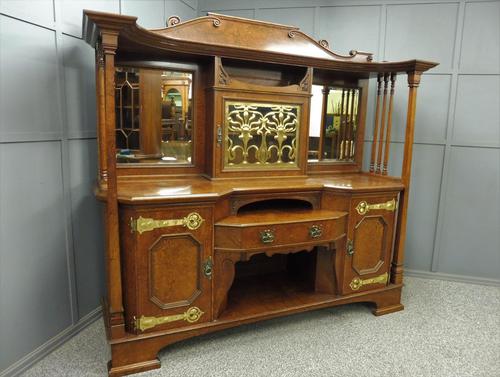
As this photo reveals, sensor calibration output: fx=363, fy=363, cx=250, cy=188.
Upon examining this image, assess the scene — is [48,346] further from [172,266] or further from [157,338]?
[172,266]

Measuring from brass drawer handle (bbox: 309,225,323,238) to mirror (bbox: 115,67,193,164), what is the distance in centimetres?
96

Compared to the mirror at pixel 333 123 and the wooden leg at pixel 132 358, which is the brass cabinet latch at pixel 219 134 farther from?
the wooden leg at pixel 132 358

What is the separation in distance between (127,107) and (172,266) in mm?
1064

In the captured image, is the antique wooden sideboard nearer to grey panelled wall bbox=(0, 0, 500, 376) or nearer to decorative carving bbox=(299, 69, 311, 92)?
decorative carving bbox=(299, 69, 311, 92)

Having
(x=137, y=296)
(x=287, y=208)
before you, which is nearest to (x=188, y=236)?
(x=137, y=296)

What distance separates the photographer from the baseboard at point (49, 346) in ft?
6.33

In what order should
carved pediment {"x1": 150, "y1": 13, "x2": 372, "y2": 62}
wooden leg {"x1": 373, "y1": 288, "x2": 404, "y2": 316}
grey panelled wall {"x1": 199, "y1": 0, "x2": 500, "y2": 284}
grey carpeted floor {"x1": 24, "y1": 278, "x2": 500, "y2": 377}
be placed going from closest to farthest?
grey carpeted floor {"x1": 24, "y1": 278, "x2": 500, "y2": 377}, carved pediment {"x1": 150, "y1": 13, "x2": 372, "y2": 62}, wooden leg {"x1": 373, "y1": 288, "x2": 404, "y2": 316}, grey panelled wall {"x1": 199, "y1": 0, "x2": 500, "y2": 284}

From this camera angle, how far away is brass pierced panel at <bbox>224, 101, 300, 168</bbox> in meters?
2.48

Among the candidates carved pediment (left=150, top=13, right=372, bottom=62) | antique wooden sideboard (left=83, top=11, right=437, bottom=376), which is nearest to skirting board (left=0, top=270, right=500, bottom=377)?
antique wooden sideboard (left=83, top=11, right=437, bottom=376)

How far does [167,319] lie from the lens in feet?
6.84

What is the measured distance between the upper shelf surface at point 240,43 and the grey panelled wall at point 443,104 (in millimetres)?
692

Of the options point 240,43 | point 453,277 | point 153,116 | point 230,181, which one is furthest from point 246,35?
point 453,277

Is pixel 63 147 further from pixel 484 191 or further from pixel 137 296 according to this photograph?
pixel 484 191

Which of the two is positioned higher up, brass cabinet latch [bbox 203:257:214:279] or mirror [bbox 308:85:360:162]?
mirror [bbox 308:85:360:162]
